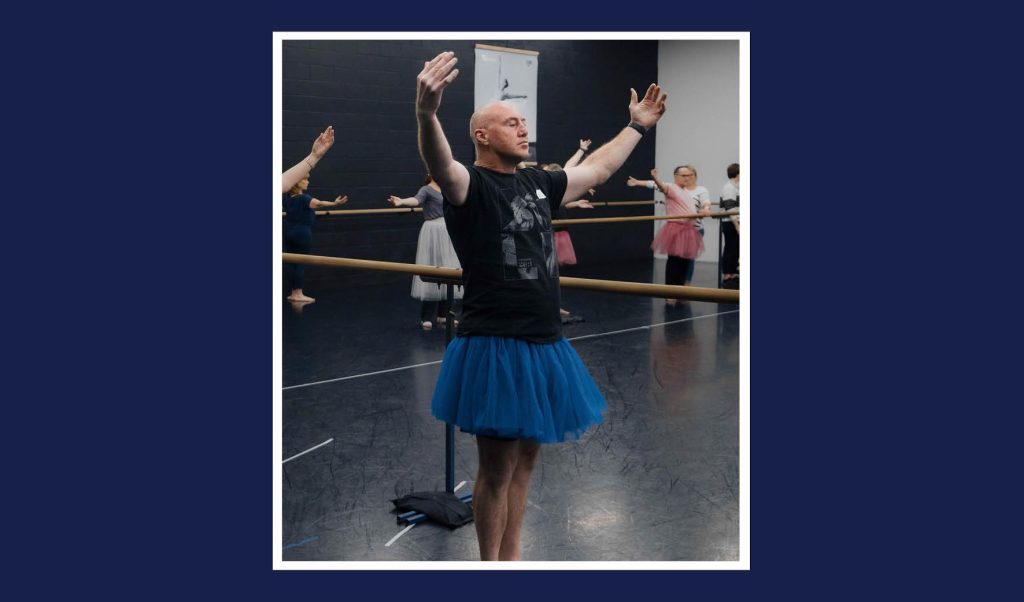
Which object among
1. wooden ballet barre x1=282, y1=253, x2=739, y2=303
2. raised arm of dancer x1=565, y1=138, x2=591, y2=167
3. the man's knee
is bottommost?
the man's knee

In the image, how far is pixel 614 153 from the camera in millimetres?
2578

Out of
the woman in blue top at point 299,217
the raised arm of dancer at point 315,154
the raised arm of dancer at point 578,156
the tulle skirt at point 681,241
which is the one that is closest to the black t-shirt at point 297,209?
the woman in blue top at point 299,217

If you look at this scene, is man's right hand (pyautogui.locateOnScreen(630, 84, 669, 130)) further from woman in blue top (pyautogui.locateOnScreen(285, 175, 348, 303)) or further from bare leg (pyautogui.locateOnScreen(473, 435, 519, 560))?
woman in blue top (pyautogui.locateOnScreen(285, 175, 348, 303))

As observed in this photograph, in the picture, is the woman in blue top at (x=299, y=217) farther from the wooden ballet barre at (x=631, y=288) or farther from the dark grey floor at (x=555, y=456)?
the wooden ballet barre at (x=631, y=288)

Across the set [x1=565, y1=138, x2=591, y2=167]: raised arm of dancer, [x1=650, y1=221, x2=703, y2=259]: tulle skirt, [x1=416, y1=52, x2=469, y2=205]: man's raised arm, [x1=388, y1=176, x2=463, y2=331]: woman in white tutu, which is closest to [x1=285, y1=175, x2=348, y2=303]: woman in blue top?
[x1=388, y1=176, x2=463, y2=331]: woman in white tutu

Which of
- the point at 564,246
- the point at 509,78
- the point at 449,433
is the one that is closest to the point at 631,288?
the point at 449,433

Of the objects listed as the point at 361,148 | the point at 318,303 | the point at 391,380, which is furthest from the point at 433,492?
the point at 361,148

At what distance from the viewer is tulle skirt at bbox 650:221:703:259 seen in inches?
324

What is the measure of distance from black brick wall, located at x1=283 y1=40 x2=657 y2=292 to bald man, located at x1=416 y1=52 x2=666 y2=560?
6.72 m

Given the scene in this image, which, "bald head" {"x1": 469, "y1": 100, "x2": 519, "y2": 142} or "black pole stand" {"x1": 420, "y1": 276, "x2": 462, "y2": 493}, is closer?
"bald head" {"x1": 469, "y1": 100, "x2": 519, "y2": 142}

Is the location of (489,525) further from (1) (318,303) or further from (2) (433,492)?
(1) (318,303)

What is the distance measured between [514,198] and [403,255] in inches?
301

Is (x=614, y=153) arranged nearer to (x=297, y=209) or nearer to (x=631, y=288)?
(x=631, y=288)

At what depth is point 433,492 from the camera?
A: 10.4 feet
